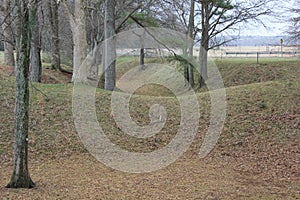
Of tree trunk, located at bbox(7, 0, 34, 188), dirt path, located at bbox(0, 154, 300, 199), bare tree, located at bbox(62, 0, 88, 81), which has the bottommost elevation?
dirt path, located at bbox(0, 154, 300, 199)

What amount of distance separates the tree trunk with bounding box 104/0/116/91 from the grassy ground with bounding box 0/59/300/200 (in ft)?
5.55

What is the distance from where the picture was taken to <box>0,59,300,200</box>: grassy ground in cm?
603

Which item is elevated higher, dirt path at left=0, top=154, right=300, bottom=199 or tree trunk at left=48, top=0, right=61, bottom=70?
tree trunk at left=48, top=0, right=61, bottom=70

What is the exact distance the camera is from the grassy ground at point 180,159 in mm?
6027

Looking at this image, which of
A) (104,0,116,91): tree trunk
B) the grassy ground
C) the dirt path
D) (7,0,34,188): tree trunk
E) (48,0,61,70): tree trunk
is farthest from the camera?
(48,0,61,70): tree trunk

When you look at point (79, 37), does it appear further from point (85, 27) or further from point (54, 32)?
point (54, 32)

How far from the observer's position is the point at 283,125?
10.2m

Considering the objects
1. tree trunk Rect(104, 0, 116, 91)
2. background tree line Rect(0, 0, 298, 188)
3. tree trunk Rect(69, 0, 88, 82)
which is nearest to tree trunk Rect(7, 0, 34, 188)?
background tree line Rect(0, 0, 298, 188)

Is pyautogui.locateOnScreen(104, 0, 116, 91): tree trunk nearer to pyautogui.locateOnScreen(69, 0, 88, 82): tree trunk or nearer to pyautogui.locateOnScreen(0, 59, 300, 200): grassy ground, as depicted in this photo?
pyautogui.locateOnScreen(69, 0, 88, 82): tree trunk

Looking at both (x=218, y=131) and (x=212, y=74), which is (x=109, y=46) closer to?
(x=218, y=131)

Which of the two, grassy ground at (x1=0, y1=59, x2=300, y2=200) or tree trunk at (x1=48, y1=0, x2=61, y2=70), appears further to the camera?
tree trunk at (x1=48, y1=0, x2=61, y2=70)

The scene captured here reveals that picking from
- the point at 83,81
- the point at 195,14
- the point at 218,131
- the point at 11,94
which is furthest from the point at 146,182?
the point at 195,14

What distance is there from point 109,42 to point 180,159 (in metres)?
6.97

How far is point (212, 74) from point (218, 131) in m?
13.8
